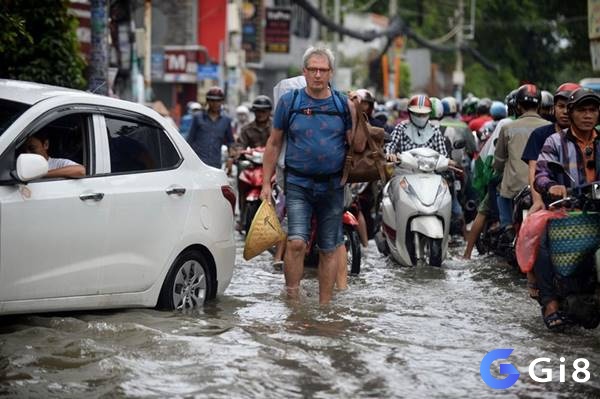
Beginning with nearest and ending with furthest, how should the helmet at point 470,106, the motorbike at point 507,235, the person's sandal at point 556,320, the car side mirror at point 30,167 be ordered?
the car side mirror at point 30,167, the person's sandal at point 556,320, the motorbike at point 507,235, the helmet at point 470,106

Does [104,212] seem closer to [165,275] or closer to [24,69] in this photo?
[165,275]

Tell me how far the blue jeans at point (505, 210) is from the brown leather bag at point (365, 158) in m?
3.34

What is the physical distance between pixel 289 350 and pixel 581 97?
2.67m

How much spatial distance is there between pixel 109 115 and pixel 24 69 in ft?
24.7

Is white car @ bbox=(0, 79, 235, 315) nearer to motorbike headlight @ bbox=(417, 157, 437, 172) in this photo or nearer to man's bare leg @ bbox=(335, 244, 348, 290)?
man's bare leg @ bbox=(335, 244, 348, 290)

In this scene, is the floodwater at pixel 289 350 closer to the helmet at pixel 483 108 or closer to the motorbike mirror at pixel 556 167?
the motorbike mirror at pixel 556 167

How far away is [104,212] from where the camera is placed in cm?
854

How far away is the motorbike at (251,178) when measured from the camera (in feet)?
50.7

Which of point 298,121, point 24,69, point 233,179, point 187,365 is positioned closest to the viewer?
point 187,365

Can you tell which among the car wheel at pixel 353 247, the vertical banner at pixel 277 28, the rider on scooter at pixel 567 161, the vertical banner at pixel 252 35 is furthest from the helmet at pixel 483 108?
the vertical banner at pixel 252 35

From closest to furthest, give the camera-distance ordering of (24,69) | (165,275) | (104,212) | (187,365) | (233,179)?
(187,365) → (104,212) → (165,275) → (24,69) → (233,179)

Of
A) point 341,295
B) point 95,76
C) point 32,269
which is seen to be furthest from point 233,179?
point 32,269

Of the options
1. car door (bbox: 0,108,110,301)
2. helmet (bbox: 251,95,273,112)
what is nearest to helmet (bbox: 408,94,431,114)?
helmet (bbox: 251,95,273,112)

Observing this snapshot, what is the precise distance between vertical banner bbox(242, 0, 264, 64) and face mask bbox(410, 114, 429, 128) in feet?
125
